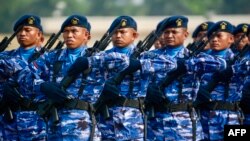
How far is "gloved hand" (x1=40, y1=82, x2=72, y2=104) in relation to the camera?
46.9ft

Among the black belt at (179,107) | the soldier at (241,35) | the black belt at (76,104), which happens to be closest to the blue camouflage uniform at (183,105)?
the black belt at (179,107)

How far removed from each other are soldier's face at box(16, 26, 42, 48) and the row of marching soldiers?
0.04 ft

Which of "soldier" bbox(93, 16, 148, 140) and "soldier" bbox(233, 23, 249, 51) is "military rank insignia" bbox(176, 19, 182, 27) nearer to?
"soldier" bbox(93, 16, 148, 140)

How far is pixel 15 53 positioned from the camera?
620 inches

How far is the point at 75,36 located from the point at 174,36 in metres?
1.55

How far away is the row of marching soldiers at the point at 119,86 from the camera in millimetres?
14461

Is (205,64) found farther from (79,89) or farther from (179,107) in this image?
(79,89)

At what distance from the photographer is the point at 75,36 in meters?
15.0

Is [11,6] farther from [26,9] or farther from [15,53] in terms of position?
[15,53]

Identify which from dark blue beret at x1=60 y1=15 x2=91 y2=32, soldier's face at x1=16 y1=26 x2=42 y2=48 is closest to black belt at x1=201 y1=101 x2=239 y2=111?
dark blue beret at x1=60 y1=15 x2=91 y2=32

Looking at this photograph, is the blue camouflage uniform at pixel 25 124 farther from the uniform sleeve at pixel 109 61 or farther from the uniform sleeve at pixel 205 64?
the uniform sleeve at pixel 205 64

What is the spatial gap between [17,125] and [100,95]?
1240 mm

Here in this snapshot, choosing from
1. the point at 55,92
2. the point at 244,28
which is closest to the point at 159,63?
the point at 55,92

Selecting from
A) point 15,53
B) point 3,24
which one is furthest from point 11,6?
point 15,53
